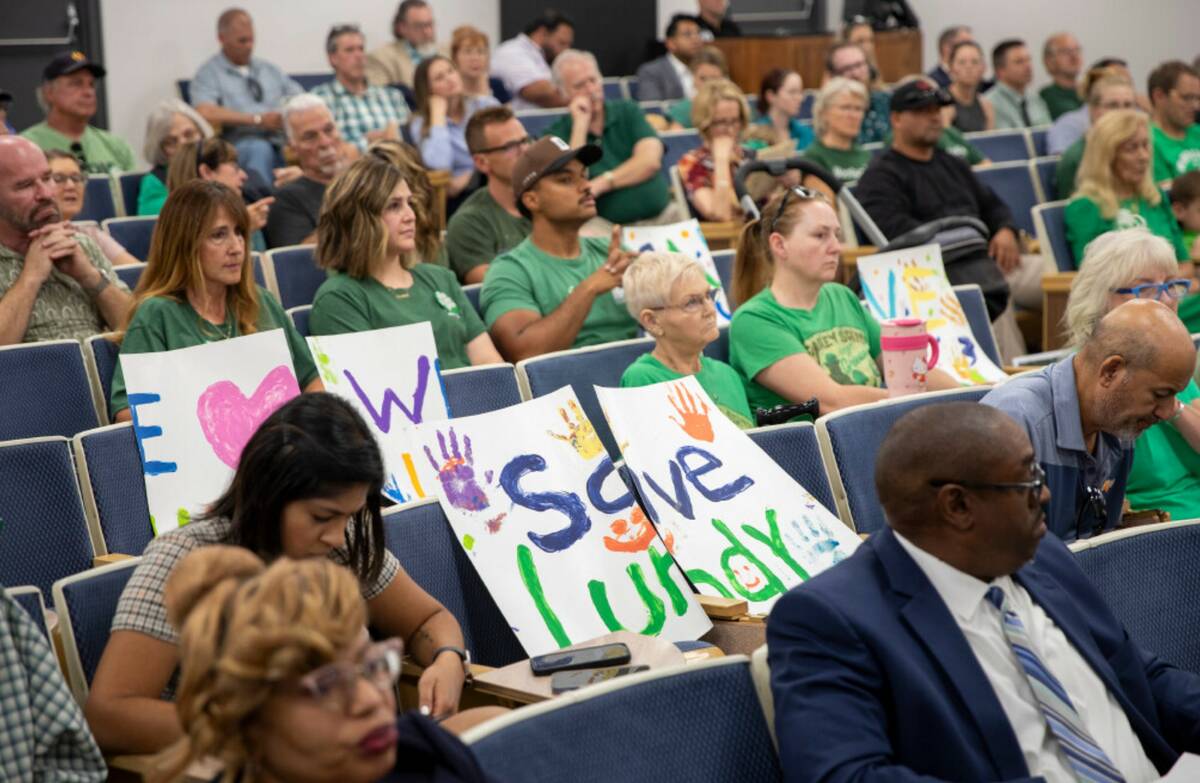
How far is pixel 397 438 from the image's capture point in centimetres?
335

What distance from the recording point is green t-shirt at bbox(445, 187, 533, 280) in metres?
5.46

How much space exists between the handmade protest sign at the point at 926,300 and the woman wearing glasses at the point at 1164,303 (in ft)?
2.54

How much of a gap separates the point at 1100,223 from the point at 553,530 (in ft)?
12.6

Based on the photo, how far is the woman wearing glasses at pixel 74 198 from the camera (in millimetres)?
5223

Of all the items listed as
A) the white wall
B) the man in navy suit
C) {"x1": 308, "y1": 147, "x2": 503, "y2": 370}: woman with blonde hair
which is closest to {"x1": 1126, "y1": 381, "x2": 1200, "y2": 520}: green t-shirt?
the man in navy suit

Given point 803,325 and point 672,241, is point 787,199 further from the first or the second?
point 672,241

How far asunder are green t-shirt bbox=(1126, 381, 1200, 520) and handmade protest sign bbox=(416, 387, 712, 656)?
115 centimetres

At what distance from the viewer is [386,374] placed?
12.0ft

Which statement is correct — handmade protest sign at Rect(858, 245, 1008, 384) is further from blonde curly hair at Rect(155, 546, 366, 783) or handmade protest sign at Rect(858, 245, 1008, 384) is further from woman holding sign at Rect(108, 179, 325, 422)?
blonde curly hair at Rect(155, 546, 366, 783)

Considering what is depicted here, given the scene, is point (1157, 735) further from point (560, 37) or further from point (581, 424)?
point (560, 37)

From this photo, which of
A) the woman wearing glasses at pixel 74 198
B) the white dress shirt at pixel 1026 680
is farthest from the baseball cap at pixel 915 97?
the white dress shirt at pixel 1026 680

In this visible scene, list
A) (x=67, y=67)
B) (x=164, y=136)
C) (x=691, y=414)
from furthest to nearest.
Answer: (x=67, y=67) < (x=164, y=136) < (x=691, y=414)

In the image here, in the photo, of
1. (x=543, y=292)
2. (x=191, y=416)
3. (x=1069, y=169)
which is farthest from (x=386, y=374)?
(x=1069, y=169)

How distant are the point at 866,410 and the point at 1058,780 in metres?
1.36
